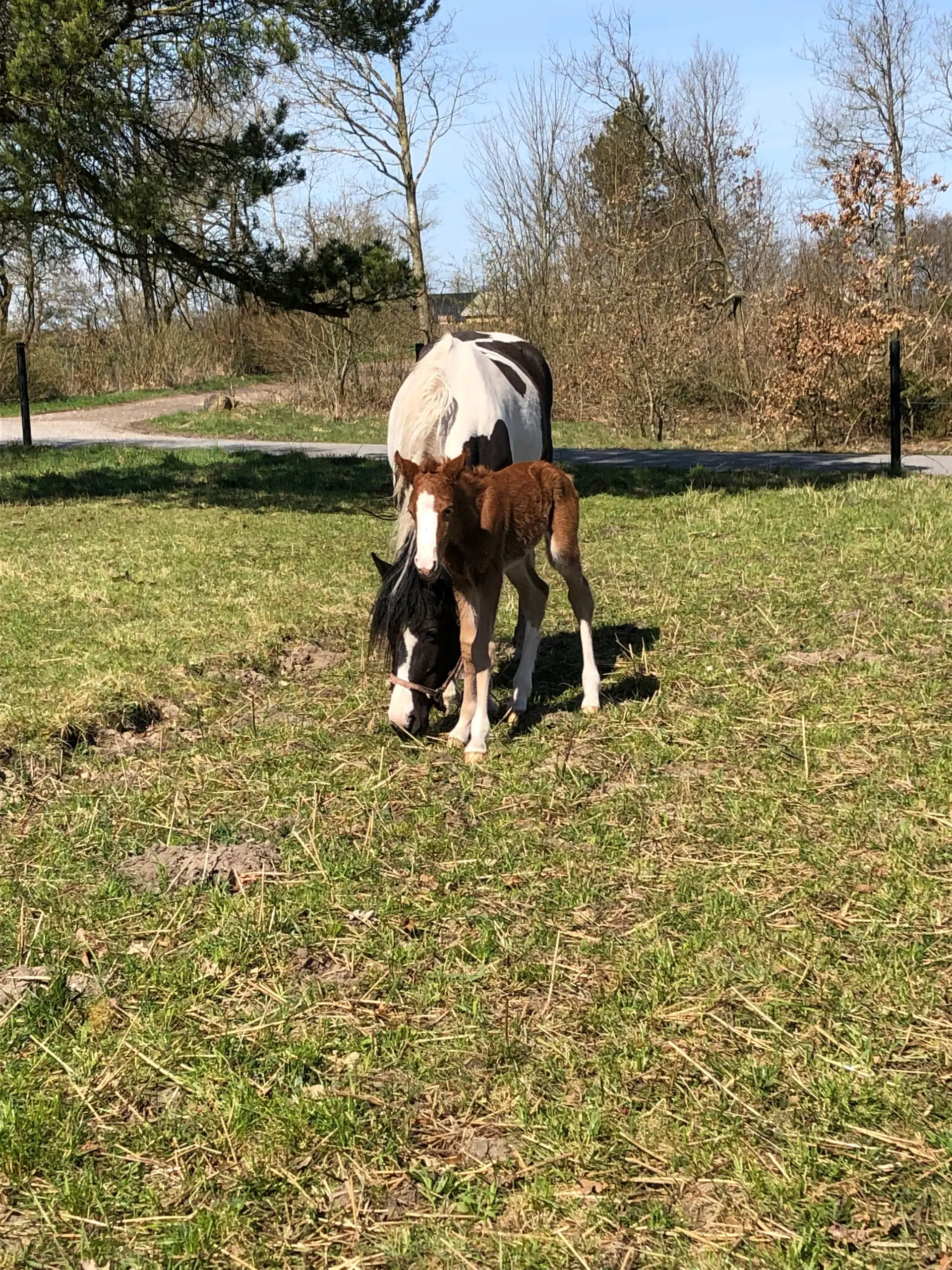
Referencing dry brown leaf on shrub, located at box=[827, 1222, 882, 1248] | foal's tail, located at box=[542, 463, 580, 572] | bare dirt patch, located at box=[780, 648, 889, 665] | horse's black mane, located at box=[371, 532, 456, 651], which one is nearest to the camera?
dry brown leaf on shrub, located at box=[827, 1222, 882, 1248]

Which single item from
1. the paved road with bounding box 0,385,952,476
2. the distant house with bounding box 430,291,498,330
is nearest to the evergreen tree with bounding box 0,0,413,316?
the paved road with bounding box 0,385,952,476

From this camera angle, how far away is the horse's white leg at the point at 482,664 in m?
4.65

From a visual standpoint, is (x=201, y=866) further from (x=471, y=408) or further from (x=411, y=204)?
(x=411, y=204)

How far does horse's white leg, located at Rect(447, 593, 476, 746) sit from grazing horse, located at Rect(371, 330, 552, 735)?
0.46ft

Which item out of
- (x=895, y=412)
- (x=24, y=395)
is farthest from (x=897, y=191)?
(x=24, y=395)

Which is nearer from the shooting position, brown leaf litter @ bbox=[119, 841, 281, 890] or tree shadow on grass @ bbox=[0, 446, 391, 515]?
brown leaf litter @ bbox=[119, 841, 281, 890]

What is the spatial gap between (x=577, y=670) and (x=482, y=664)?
137cm

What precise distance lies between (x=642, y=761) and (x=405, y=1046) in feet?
6.71

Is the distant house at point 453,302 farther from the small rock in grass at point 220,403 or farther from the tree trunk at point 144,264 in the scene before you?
the tree trunk at point 144,264

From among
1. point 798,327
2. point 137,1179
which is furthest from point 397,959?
point 798,327

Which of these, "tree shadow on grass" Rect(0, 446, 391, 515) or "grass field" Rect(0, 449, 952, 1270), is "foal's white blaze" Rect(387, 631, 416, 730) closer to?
"grass field" Rect(0, 449, 952, 1270)

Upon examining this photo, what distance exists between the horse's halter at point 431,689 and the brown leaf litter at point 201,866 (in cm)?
112

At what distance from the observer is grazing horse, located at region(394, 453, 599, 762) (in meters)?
4.14

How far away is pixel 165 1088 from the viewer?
263cm
